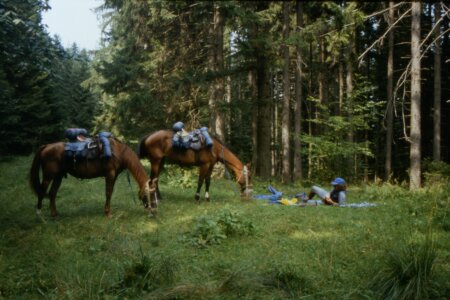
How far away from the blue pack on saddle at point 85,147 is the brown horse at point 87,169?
0.13 metres

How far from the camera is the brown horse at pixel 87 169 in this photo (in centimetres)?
960

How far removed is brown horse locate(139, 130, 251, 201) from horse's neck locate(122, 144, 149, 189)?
5.39 ft

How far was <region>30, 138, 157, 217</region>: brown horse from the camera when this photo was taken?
9602 millimetres

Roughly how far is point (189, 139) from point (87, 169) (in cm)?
303

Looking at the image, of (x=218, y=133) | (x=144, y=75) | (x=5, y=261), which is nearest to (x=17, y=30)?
(x=5, y=261)

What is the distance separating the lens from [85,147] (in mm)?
9719

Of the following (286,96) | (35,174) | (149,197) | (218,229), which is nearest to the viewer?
(218,229)

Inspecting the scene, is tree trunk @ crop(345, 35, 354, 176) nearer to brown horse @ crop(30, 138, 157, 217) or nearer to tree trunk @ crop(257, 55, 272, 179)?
tree trunk @ crop(257, 55, 272, 179)

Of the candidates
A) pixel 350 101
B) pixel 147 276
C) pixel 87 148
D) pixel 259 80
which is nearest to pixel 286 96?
pixel 259 80

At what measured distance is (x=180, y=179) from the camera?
1516 cm

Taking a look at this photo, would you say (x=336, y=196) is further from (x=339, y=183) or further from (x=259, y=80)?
(x=259, y=80)

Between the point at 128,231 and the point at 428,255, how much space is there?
5.60 m

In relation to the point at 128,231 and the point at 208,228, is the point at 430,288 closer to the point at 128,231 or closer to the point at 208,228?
the point at 208,228

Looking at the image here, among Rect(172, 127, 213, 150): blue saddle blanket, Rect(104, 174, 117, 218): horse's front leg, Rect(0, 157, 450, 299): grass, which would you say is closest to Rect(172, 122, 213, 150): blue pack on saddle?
Rect(172, 127, 213, 150): blue saddle blanket
